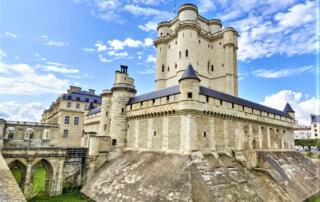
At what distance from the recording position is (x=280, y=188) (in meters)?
19.6

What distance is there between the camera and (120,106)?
26547 mm

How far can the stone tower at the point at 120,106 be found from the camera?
25.9 metres

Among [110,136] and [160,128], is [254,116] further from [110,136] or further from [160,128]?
[110,136]

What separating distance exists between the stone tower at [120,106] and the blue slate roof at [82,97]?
2354 centimetres

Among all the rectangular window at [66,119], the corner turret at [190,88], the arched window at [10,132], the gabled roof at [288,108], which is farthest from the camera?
the rectangular window at [66,119]

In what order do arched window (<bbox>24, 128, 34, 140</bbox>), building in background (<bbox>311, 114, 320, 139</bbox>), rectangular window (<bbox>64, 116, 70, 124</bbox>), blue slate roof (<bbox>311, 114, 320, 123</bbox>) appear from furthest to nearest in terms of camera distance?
blue slate roof (<bbox>311, 114, 320, 123</bbox>), building in background (<bbox>311, 114, 320, 139</bbox>), rectangular window (<bbox>64, 116, 70, 124</bbox>), arched window (<bbox>24, 128, 34, 140</bbox>)

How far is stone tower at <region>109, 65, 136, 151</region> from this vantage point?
85.1 ft

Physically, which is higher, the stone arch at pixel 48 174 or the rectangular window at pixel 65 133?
the rectangular window at pixel 65 133

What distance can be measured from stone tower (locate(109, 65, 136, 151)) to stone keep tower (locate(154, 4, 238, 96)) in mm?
8510

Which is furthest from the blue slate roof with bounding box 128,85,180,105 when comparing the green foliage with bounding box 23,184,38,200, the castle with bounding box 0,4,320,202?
the green foliage with bounding box 23,184,38,200

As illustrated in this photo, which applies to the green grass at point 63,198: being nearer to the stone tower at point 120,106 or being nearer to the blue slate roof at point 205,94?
the stone tower at point 120,106

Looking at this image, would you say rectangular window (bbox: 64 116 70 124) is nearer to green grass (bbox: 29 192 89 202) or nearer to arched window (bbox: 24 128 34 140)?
arched window (bbox: 24 128 34 140)

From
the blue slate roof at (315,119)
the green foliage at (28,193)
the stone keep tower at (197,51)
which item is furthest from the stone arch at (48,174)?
the blue slate roof at (315,119)

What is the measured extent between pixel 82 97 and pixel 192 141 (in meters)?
36.9
